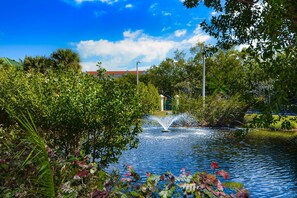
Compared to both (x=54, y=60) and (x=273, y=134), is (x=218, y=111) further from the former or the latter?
(x=54, y=60)

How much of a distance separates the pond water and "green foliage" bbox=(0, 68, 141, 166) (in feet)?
9.89

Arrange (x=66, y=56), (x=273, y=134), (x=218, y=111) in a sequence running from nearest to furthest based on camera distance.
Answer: (x=273, y=134), (x=218, y=111), (x=66, y=56)

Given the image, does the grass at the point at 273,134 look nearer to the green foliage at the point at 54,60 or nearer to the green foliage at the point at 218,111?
the green foliage at the point at 218,111

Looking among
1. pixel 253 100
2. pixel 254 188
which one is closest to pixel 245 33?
pixel 253 100

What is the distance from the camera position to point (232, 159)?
12.3 metres

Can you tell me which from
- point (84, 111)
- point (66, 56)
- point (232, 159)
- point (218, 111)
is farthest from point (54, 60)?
point (84, 111)

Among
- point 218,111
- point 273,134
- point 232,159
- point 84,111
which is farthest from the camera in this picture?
point 218,111

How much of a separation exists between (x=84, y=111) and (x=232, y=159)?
721cm

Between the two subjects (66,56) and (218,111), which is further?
(66,56)

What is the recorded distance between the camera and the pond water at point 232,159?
912cm

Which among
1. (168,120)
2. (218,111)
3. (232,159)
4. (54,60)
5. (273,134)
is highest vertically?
(54,60)

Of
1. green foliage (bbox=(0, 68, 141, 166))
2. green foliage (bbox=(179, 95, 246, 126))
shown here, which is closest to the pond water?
green foliage (bbox=(0, 68, 141, 166))

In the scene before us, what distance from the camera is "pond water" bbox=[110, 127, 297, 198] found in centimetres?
912

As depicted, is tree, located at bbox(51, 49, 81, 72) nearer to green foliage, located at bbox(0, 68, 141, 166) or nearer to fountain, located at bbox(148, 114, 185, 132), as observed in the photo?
fountain, located at bbox(148, 114, 185, 132)
